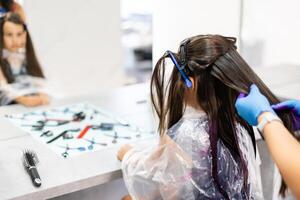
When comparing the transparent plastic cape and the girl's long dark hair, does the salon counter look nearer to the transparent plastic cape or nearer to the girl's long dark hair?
the transparent plastic cape

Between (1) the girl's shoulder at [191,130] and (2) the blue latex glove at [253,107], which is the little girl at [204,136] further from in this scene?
(2) the blue latex glove at [253,107]

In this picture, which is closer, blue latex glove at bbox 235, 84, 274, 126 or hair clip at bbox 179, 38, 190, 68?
blue latex glove at bbox 235, 84, 274, 126

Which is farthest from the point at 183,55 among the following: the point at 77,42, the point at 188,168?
the point at 77,42

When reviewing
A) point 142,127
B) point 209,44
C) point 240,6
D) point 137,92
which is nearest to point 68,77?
point 137,92

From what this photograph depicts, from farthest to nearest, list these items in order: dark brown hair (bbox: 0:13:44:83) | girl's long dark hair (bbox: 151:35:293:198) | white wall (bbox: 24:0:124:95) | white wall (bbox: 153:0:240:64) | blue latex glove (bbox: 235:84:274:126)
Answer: white wall (bbox: 24:0:124:95)
dark brown hair (bbox: 0:13:44:83)
white wall (bbox: 153:0:240:64)
girl's long dark hair (bbox: 151:35:293:198)
blue latex glove (bbox: 235:84:274:126)

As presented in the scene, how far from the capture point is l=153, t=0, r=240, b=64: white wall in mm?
1605

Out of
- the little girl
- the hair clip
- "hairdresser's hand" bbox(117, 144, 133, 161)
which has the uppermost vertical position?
the hair clip

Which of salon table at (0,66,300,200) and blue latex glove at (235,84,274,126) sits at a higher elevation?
blue latex glove at (235,84,274,126)

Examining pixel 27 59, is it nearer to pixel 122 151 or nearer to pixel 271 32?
pixel 122 151

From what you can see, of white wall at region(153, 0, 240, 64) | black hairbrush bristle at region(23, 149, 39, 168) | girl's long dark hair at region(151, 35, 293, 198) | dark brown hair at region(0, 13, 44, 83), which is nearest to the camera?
girl's long dark hair at region(151, 35, 293, 198)

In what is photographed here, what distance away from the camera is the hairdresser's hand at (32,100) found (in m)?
1.76

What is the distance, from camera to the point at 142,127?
1.56 m

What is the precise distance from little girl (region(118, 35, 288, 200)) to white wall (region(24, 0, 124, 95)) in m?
0.90

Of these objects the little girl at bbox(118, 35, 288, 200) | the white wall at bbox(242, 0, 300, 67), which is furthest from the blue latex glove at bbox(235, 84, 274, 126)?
the white wall at bbox(242, 0, 300, 67)
